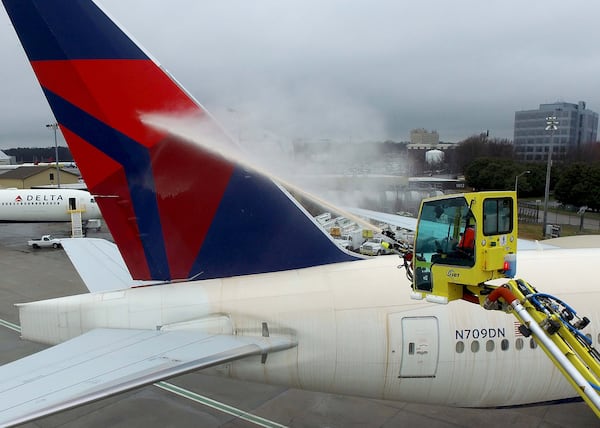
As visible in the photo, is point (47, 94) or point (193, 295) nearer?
point (47, 94)

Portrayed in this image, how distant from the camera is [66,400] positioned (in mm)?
4680

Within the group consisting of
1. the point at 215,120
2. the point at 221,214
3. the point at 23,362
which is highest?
the point at 215,120

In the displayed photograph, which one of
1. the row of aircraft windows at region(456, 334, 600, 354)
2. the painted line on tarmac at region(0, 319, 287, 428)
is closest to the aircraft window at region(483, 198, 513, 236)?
the row of aircraft windows at region(456, 334, 600, 354)

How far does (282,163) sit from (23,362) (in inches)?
169

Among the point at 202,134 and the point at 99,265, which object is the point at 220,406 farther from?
the point at 202,134

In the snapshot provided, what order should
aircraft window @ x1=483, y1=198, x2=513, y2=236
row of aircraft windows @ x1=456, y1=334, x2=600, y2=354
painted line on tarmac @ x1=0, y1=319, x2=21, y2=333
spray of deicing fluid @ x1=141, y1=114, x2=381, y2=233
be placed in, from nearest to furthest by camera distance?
aircraft window @ x1=483, y1=198, x2=513, y2=236 < spray of deicing fluid @ x1=141, y1=114, x2=381, y2=233 < row of aircraft windows @ x1=456, y1=334, x2=600, y2=354 < painted line on tarmac @ x1=0, y1=319, x2=21, y2=333

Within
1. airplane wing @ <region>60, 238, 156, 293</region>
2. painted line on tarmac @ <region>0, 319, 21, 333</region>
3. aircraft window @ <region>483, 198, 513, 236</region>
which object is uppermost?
aircraft window @ <region>483, 198, 513, 236</region>

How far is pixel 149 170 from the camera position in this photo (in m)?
7.36

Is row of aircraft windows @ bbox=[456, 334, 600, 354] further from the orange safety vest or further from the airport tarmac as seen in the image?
the airport tarmac

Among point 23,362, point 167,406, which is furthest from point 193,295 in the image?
point 167,406

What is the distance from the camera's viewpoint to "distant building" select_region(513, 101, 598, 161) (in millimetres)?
69062

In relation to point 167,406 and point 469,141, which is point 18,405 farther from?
point 469,141

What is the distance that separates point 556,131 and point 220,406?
7158cm

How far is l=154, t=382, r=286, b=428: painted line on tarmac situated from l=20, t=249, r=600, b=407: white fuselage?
3499 millimetres
